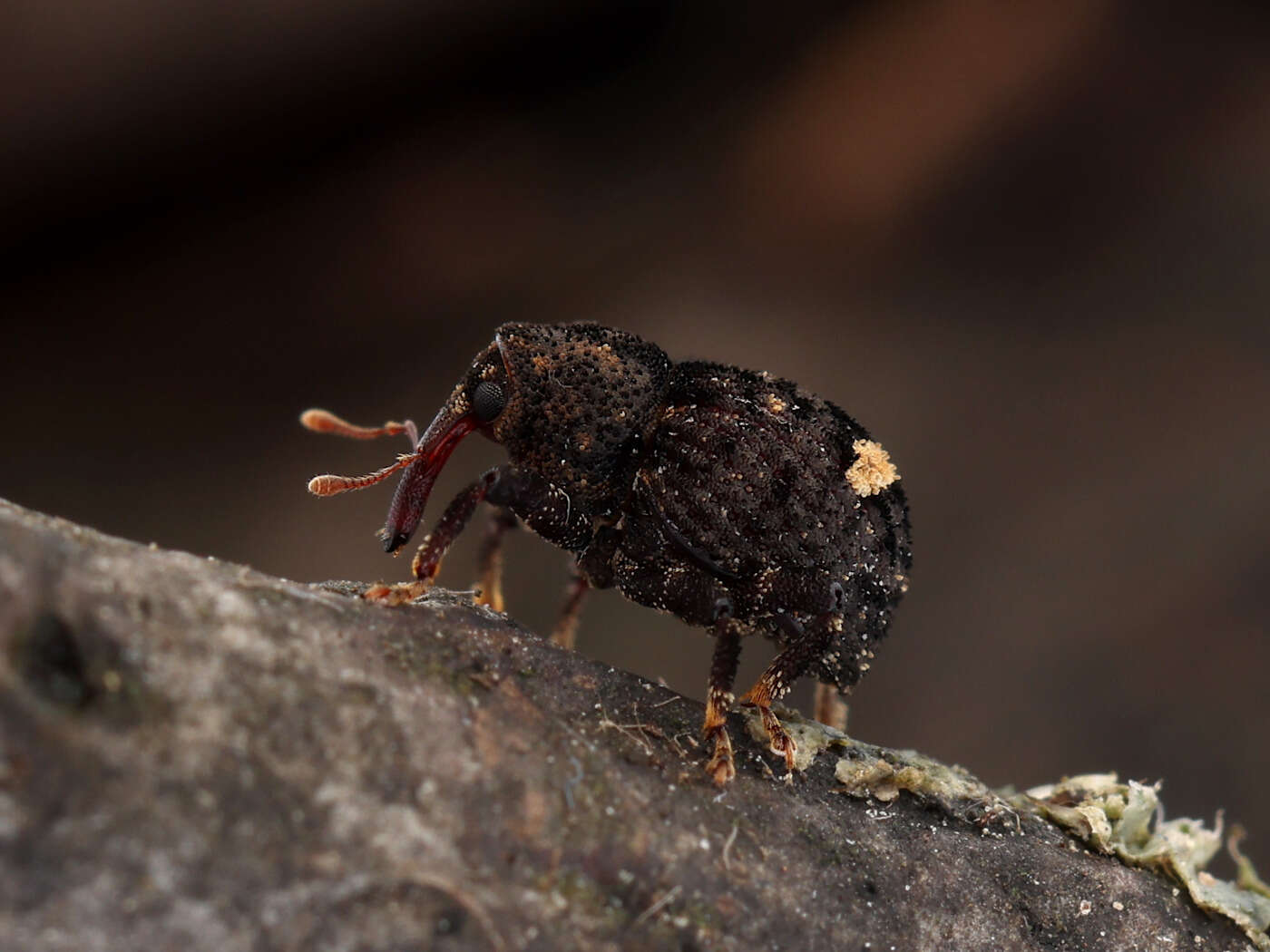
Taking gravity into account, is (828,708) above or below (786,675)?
above

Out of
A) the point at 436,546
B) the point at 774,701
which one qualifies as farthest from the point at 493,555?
the point at 774,701

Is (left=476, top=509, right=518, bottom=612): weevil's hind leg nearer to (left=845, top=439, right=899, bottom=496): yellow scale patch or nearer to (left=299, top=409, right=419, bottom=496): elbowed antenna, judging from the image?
(left=299, top=409, right=419, bottom=496): elbowed antenna

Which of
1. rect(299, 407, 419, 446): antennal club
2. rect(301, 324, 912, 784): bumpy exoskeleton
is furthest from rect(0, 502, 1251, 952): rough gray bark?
rect(301, 324, 912, 784): bumpy exoskeleton

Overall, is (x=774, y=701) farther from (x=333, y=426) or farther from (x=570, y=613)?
(x=333, y=426)

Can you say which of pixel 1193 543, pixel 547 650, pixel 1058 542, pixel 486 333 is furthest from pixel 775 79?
pixel 547 650

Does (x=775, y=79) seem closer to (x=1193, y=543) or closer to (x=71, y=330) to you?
(x=1193, y=543)

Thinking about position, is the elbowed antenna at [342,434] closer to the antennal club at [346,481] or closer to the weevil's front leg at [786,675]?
the antennal club at [346,481]
